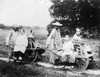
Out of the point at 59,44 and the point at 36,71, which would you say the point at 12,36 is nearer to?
the point at 59,44

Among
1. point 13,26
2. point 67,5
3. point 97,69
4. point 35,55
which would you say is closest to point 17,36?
point 13,26

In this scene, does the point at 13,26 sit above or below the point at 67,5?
below

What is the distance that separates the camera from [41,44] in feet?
21.9

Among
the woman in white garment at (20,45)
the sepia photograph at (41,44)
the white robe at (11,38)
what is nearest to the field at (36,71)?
the sepia photograph at (41,44)

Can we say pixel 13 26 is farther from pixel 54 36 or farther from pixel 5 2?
pixel 54 36

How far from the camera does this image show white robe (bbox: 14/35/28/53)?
602cm

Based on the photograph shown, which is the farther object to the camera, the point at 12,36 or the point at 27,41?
the point at 12,36

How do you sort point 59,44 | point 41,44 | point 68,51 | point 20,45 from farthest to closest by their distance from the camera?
1. point 41,44
2. point 59,44
3. point 20,45
4. point 68,51

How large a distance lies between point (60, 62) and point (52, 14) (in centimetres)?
181

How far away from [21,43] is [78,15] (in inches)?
97.1

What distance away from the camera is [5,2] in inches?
227

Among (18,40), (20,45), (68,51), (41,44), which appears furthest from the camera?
(41,44)

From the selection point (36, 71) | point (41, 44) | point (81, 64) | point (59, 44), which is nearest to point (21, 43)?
point (41, 44)

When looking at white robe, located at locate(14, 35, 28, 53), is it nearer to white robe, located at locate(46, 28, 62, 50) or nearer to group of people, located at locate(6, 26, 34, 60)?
group of people, located at locate(6, 26, 34, 60)
